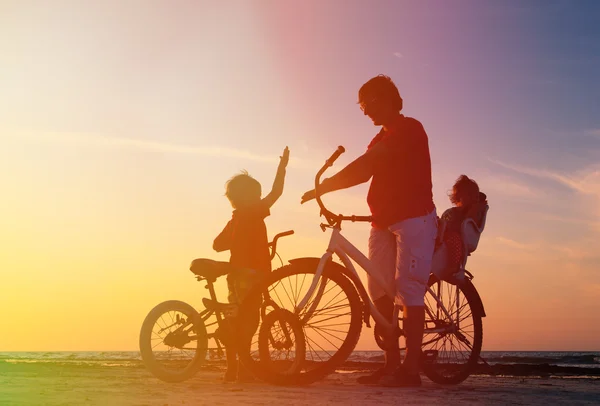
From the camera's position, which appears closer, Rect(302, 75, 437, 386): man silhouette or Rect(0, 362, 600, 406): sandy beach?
Rect(0, 362, 600, 406): sandy beach

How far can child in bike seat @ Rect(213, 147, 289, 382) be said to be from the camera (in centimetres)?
642

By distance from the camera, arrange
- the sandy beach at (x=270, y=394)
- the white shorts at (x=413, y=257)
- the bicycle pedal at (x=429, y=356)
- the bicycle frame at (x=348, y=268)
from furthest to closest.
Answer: the bicycle pedal at (x=429, y=356)
the white shorts at (x=413, y=257)
the bicycle frame at (x=348, y=268)
the sandy beach at (x=270, y=394)

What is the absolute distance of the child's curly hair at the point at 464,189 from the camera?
6570mm

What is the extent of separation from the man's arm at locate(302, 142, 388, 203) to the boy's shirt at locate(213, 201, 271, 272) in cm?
131

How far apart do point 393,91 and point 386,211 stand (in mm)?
1202

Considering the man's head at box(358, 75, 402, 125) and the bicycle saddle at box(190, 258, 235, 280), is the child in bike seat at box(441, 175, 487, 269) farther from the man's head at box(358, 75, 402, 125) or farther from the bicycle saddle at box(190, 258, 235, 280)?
the bicycle saddle at box(190, 258, 235, 280)

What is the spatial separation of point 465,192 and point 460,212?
24 cm

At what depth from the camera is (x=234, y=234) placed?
6.63 meters

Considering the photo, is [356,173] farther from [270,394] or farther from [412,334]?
[270,394]

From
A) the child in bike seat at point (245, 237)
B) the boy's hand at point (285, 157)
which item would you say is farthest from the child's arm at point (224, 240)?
the boy's hand at point (285, 157)

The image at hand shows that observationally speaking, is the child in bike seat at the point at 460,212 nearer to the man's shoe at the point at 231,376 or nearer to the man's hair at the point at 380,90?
the man's hair at the point at 380,90

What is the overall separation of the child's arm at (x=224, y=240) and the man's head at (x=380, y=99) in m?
2.11

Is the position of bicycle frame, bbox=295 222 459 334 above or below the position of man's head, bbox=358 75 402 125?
below

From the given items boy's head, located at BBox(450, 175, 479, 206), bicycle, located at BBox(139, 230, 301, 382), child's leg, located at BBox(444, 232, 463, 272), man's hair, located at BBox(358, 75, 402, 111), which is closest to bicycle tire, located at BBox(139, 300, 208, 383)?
bicycle, located at BBox(139, 230, 301, 382)
